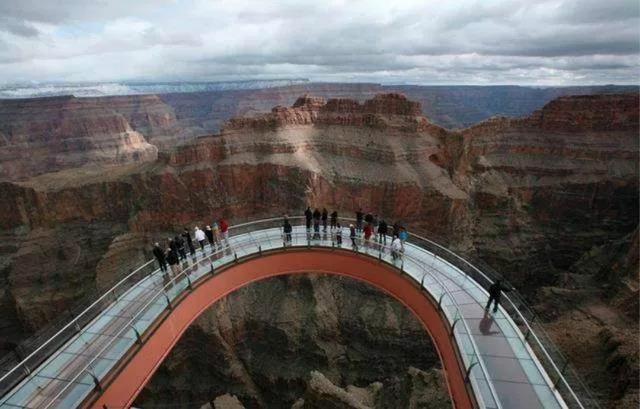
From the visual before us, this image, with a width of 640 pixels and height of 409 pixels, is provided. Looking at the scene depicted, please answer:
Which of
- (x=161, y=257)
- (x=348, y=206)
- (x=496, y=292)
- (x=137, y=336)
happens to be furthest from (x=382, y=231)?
(x=348, y=206)

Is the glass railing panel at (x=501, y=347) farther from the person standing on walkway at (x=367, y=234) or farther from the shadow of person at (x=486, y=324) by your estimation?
the person standing on walkway at (x=367, y=234)

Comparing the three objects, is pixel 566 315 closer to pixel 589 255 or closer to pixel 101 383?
pixel 589 255

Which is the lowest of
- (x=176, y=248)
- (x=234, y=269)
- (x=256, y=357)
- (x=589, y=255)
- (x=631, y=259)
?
(x=256, y=357)

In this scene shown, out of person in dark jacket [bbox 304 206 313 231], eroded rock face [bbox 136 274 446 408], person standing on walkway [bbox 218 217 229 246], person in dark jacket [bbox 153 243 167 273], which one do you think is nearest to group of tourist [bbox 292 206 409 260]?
person in dark jacket [bbox 304 206 313 231]

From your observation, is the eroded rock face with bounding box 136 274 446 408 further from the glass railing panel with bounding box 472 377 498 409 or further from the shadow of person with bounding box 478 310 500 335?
the glass railing panel with bounding box 472 377 498 409

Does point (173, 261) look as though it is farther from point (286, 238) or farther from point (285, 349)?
point (285, 349)

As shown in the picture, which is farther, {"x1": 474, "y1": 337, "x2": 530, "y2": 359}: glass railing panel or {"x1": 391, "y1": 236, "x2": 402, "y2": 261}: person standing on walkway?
{"x1": 391, "y1": 236, "x2": 402, "y2": 261}: person standing on walkway

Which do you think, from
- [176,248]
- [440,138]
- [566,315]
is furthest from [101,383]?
[440,138]
